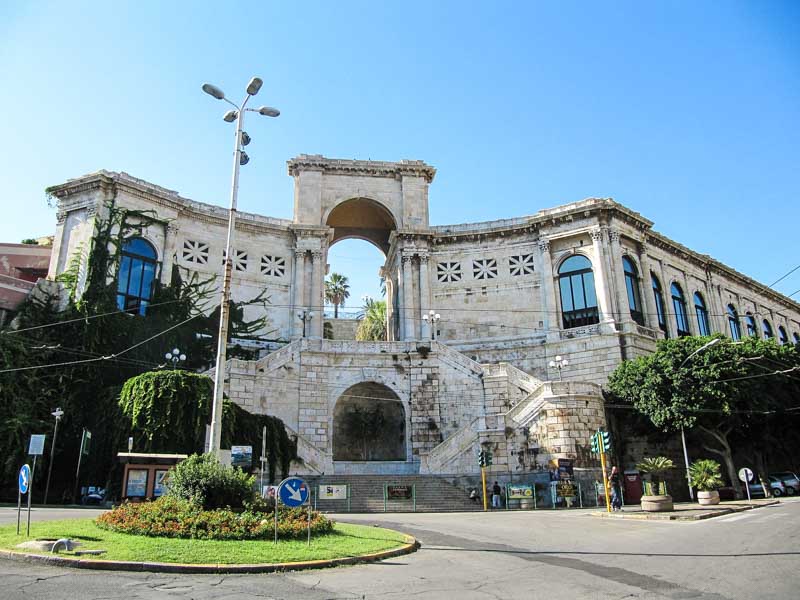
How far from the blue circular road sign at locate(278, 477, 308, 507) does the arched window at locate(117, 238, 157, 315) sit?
31.1 m

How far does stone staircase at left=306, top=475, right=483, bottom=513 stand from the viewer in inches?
1061

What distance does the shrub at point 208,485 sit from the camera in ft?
47.9

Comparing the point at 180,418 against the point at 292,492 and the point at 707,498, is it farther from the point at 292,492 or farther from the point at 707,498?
the point at 707,498

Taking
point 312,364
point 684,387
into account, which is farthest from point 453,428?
point 684,387

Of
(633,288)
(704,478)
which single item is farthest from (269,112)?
(633,288)

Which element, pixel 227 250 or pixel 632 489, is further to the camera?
pixel 632 489

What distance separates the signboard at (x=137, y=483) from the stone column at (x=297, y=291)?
2328 centimetres

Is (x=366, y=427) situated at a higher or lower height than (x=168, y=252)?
lower

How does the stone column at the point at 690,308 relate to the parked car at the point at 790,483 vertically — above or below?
above

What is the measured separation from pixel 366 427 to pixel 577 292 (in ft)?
58.5

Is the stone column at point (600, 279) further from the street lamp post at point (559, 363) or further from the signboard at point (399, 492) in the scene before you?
the signboard at point (399, 492)

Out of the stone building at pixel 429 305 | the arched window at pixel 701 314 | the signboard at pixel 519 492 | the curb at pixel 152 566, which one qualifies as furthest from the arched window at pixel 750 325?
the curb at pixel 152 566

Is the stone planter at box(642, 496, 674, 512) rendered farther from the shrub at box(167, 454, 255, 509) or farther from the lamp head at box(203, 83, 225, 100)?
the lamp head at box(203, 83, 225, 100)

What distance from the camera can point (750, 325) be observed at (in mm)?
58969
